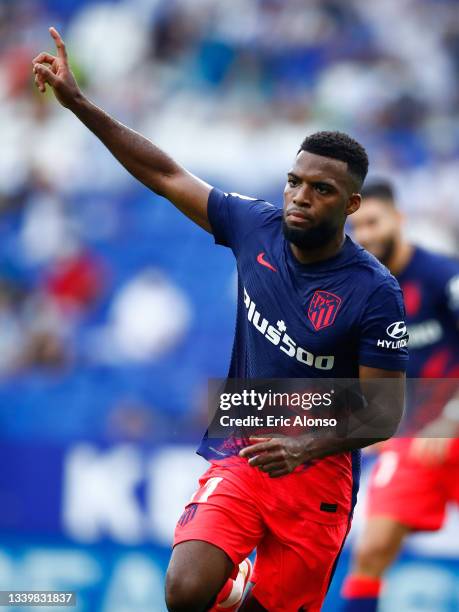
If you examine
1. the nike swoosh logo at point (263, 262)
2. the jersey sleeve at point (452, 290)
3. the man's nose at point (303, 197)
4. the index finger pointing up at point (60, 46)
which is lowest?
the nike swoosh logo at point (263, 262)

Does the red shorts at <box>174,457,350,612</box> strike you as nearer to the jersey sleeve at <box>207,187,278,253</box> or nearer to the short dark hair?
the jersey sleeve at <box>207,187,278,253</box>

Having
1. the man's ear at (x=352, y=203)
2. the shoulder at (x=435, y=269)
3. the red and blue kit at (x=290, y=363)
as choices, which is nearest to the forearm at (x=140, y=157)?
the red and blue kit at (x=290, y=363)

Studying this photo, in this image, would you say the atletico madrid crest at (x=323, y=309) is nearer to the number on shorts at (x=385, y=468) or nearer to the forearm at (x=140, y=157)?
the forearm at (x=140, y=157)

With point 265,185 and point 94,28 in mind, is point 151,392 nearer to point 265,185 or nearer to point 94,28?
point 265,185

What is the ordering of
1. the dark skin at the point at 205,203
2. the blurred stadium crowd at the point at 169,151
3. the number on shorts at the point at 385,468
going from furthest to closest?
the blurred stadium crowd at the point at 169,151 < the number on shorts at the point at 385,468 < the dark skin at the point at 205,203

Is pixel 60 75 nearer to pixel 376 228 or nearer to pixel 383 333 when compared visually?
pixel 383 333

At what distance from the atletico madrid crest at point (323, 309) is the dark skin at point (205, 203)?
189 mm

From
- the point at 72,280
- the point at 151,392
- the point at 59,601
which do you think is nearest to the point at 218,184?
the point at 72,280

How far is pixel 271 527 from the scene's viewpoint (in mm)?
4320

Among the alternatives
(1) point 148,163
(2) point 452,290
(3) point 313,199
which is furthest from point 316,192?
(2) point 452,290

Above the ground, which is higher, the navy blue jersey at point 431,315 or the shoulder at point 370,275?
the navy blue jersey at point 431,315

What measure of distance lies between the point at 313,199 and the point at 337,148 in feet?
0.76

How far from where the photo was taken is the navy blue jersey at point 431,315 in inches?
239

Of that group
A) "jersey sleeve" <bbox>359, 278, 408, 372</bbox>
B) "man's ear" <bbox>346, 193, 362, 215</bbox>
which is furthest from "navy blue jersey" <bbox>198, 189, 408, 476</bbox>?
Result: "man's ear" <bbox>346, 193, 362, 215</bbox>
